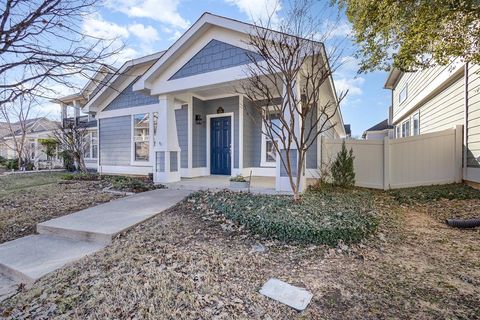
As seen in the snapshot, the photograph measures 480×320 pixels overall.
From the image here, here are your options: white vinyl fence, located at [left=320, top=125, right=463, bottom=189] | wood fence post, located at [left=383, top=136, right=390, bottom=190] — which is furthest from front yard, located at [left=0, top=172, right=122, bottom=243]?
wood fence post, located at [left=383, top=136, right=390, bottom=190]

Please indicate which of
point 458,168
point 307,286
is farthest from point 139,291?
point 458,168

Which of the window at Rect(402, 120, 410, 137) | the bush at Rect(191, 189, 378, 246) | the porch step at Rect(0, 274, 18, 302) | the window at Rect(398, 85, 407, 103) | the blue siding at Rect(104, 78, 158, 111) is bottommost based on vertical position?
the porch step at Rect(0, 274, 18, 302)

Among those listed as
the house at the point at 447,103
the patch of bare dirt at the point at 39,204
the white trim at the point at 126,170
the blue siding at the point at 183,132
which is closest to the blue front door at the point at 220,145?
the blue siding at the point at 183,132

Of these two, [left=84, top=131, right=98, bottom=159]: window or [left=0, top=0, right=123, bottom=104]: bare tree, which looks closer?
[left=0, top=0, right=123, bottom=104]: bare tree

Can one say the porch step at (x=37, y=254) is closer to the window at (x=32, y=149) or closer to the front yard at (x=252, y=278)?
the front yard at (x=252, y=278)

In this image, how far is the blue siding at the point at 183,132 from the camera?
8852 mm

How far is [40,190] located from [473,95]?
42.4 feet

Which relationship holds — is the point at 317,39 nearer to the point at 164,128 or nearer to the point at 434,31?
the point at 434,31

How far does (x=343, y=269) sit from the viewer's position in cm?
274

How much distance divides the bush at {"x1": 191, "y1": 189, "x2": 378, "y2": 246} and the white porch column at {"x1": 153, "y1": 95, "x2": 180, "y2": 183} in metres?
2.89

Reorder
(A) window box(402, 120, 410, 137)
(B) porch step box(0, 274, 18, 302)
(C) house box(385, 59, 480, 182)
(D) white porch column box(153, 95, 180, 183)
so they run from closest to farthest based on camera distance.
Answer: (B) porch step box(0, 274, 18, 302) < (C) house box(385, 59, 480, 182) < (D) white porch column box(153, 95, 180, 183) < (A) window box(402, 120, 410, 137)

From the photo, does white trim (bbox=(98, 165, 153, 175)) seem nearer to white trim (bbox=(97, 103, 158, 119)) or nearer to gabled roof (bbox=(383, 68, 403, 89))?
white trim (bbox=(97, 103, 158, 119))

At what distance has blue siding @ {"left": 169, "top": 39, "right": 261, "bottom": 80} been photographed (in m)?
6.14

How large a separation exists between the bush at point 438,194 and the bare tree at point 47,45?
722cm
